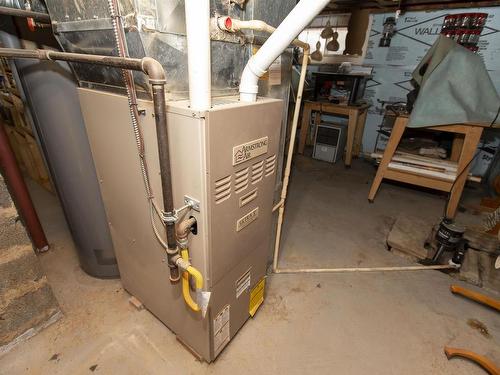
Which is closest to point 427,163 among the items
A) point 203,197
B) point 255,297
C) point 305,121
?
point 305,121

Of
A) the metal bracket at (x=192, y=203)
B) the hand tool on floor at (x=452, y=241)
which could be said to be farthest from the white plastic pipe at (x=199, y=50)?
the hand tool on floor at (x=452, y=241)

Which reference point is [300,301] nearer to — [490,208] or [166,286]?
[166,286]

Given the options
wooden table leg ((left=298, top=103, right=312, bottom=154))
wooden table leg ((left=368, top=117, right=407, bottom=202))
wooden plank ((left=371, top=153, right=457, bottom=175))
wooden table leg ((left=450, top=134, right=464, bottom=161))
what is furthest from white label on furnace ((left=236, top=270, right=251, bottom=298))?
wooden table leg ((left=298, top=103, right=312, bottom=154))

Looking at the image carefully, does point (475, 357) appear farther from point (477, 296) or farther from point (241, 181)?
point (241, 181)

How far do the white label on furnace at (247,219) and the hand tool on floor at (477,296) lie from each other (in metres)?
1.43

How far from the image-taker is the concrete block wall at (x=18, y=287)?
1123 mm

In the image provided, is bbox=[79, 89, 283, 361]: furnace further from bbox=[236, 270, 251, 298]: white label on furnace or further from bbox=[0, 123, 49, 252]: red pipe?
bbox=[0, 123, 49, 252]: red pipe

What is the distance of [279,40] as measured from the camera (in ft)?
2.49

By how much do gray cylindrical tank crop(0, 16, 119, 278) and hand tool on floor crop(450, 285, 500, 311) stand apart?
2070mm

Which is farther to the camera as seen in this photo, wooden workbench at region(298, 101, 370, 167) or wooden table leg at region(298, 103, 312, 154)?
wooden table leg at region(298, 103, 312, 154)

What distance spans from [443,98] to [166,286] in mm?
2453

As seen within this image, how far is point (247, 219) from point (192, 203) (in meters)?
0.26

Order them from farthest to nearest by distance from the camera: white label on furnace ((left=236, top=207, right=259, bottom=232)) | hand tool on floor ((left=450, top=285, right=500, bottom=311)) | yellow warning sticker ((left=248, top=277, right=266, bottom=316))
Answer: hand tool on floor ((left=450, top=285, right=500, bottom=311)), yellow warning sticker ((left=248, top=277, right=266, bottom=316)), white label on furnace ((left=236, top=207, right=259, bottom=232))

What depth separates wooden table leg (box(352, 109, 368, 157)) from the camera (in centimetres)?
363
